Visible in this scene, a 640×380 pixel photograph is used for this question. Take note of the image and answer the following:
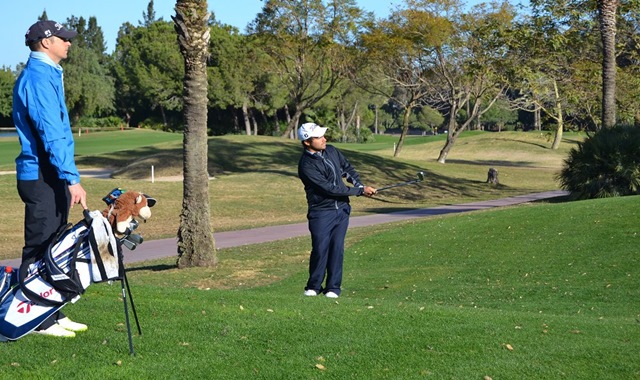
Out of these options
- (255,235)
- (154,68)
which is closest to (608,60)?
(255,235)

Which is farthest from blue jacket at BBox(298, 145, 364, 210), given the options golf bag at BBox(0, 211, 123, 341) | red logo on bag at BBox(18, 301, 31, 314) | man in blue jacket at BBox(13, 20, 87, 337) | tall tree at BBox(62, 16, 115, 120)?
tall tree at BBox(62, 16, 115, 120)

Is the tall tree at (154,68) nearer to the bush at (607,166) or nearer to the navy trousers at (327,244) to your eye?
the bush at (607,166)

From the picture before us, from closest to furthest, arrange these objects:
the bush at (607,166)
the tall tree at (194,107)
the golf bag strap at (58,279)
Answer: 1. the golf bag strap at (58,279)
2. the tall tree at (194,107)
3. the bush at (607,166)

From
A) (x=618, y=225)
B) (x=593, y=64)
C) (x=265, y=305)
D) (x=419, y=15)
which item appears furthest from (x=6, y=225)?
(x=419, y=15)

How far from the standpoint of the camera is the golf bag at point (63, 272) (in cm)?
566

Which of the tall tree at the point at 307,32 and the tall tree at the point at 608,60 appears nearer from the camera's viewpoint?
the tall tree at the point at 608,60

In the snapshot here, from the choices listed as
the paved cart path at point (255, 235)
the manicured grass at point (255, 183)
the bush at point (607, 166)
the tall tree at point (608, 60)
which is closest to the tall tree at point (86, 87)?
the manicured grass at point (255, 183)

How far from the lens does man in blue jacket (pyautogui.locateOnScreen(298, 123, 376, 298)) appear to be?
30.6 ft

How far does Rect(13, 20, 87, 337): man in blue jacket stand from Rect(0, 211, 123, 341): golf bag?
326mm

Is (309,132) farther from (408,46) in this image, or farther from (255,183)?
(408,46)

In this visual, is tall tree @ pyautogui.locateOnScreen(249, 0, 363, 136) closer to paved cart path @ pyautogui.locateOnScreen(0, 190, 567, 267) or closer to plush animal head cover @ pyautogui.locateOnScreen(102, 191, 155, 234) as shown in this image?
paved cart path @ pyautogui.locateOnScreen(0, 190, 567, 267)

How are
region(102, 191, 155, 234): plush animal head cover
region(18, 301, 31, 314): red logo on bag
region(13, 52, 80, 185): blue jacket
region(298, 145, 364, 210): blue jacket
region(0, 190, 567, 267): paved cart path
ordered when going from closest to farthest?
region(18, 301, 31, 314): red logo on bag
region(13, 52, 80, 185): blue jacket
region(102, 191, 155, 234): plush animal head cover
region(298, 145, 364, 210): blue jacket
region(0, 190, 567, 267): paved cart path

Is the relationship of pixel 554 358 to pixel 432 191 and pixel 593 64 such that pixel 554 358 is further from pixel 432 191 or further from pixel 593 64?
pixel 593 64

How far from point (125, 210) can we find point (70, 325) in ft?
3.47
